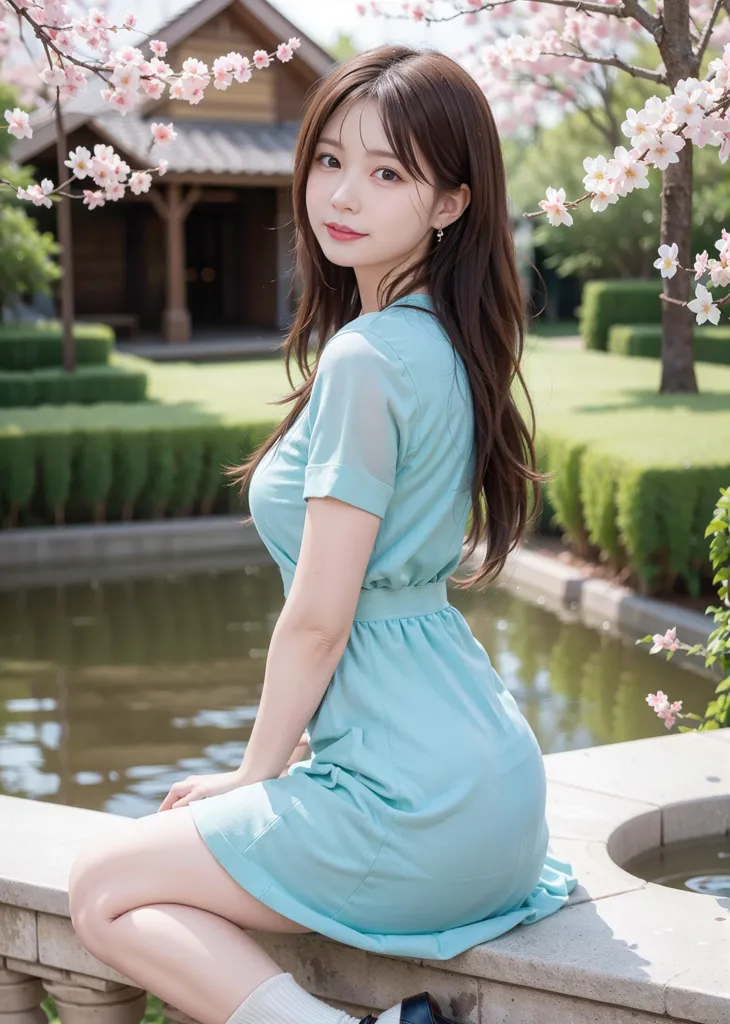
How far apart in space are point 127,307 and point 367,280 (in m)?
22.4

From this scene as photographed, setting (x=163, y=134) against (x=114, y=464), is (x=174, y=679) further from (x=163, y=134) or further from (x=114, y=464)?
(x=114, y=464)

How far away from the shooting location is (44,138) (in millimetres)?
19859

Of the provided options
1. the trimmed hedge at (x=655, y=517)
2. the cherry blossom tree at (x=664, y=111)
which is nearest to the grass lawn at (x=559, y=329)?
the cherry blossom tree at (x=664, y=111)

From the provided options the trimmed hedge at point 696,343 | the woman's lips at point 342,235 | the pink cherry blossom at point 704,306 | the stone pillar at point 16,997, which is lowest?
the trimmed hedge at point 696,343

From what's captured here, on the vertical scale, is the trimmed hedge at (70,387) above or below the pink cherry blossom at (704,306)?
below

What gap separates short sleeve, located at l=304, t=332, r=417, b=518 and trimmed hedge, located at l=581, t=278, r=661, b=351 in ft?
63.5

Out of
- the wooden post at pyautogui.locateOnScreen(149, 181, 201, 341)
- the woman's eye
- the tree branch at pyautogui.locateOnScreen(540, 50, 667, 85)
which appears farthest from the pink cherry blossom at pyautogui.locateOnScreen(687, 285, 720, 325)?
the wooden post at pyautogui.locateOnScreen(149, 181, 201, 341)

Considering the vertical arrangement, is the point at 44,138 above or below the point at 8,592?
above

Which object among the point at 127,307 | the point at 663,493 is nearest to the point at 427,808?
the point at 663,493

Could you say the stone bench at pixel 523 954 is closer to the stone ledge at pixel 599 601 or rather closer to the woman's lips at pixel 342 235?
the woman's lips at pixel 342 235

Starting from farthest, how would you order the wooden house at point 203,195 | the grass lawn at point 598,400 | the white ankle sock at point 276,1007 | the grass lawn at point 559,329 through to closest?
the grass lawn at point 559,329
the wooden house at point 203,195
the grass lawn at point 598,400
the white ankle sock at point 276,1007

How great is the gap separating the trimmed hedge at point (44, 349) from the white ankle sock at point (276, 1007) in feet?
44.1

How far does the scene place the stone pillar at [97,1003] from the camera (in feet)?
8.63

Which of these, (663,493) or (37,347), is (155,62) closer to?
(663,493)
